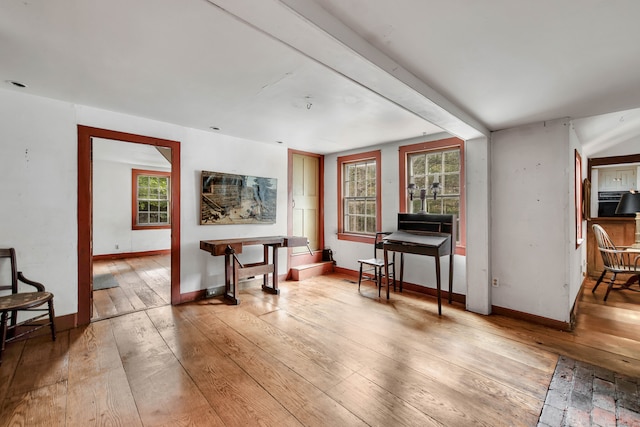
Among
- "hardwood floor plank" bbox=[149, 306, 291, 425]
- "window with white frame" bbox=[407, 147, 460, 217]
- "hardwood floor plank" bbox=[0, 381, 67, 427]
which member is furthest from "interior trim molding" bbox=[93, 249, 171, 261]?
"window with white frame" bbox=[407, 147, 460, 217]

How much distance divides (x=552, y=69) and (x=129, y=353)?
13.9 feet

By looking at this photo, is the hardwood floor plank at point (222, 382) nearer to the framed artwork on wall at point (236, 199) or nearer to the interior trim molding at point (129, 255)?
the framed artwork on wall at point (236, 199)

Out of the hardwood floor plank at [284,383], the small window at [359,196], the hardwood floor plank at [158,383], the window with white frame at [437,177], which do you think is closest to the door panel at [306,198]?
the small window at [359,196]

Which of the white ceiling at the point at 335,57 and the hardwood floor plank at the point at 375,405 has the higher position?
the white ceiling at the point at 335,57

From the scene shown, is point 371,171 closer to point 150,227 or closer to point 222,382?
point 222,382

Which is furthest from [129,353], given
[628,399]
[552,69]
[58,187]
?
[552,69]

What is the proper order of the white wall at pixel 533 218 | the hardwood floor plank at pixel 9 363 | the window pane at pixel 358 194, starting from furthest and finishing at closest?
the window pane at pixel 358 194 < the white wall at pixel 533 218 < the hardwood floor plank at pixel 9 363

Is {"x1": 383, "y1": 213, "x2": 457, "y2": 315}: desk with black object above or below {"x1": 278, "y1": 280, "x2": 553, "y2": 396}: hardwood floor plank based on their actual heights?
above

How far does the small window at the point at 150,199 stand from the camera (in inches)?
285

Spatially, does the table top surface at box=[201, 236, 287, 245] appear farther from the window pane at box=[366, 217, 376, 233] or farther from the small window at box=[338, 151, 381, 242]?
the window pane at box=[366, 217, 376, 233]

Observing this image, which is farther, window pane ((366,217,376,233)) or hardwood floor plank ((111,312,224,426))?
window pane ((366,217,376,233))

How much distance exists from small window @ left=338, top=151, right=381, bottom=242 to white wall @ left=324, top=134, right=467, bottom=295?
0.11 metres

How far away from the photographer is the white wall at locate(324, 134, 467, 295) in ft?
13.4

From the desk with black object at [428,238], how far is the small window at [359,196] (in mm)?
924
